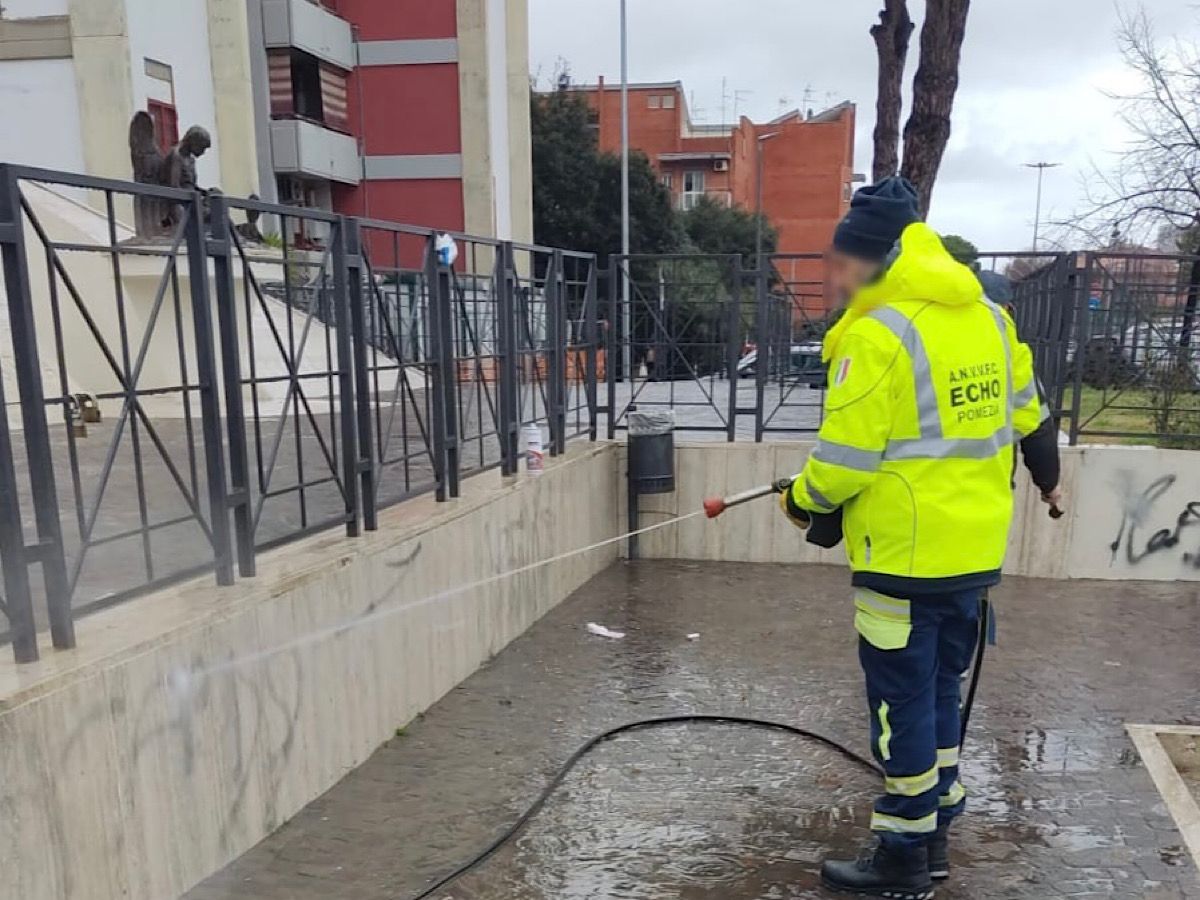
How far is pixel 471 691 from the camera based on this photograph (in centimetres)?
461

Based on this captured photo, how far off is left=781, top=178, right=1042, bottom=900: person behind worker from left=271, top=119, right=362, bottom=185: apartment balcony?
20.2m

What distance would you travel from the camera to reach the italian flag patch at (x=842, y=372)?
2.57 metres

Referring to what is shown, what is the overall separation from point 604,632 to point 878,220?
3.46 meters

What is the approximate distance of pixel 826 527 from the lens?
9.24 ft

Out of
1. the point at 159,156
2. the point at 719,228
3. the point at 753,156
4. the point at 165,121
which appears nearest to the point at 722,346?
the point at 159,156

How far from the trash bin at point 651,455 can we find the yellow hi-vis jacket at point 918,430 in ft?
14.0

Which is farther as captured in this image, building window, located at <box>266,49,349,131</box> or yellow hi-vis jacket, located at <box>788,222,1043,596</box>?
building window, located at <box>266,49,349,131</box>

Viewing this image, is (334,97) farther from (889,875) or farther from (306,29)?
(889,875)

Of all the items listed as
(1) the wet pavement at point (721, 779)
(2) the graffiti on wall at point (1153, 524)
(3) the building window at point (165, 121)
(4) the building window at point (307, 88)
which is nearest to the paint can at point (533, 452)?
(1) the wet pavement at point (721, 779)

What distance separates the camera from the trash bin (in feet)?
22.7

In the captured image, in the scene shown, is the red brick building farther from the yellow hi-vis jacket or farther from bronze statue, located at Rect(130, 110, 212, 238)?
the yellow hi-vis jacket

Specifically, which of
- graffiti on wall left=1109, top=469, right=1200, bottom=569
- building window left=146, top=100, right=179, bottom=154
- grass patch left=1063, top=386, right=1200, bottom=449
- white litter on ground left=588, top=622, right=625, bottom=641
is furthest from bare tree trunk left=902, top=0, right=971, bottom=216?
building window left=146, top=100, right=179, bottom=154

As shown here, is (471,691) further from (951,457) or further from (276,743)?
(951,457)

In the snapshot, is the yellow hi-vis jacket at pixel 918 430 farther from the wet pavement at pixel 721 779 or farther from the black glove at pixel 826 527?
the wet pavement at pixel 721 779
